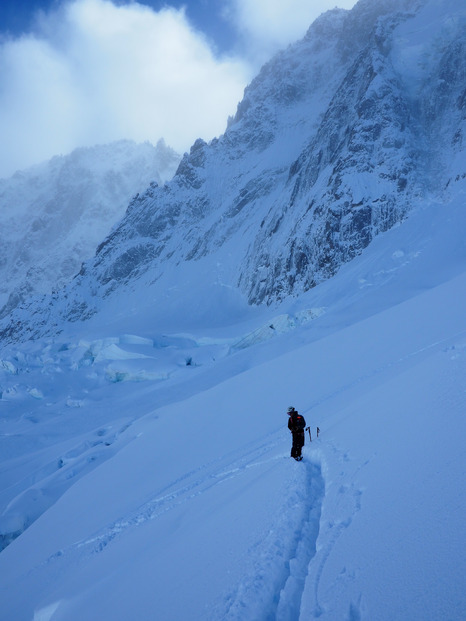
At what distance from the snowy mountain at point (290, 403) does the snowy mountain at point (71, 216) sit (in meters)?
80.1

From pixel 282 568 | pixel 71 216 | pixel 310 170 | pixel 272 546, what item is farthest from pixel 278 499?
pixel 71 216

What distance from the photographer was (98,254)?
4058 inches

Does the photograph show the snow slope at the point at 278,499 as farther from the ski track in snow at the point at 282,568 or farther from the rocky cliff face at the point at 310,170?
the rocky cliff face at the point at 310,170

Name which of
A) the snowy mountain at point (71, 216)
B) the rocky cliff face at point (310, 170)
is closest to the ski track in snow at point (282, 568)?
the rocky cliff face at point (310, 170)

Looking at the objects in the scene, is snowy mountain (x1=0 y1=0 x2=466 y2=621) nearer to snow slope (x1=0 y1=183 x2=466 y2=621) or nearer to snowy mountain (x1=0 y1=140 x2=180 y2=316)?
snow slope (x1=0 y1=183 x2=466 y2=621)

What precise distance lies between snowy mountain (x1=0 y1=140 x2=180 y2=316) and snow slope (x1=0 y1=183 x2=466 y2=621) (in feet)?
464

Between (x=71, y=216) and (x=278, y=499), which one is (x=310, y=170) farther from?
(x=71, y=216)

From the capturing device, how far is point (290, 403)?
46.4 ft

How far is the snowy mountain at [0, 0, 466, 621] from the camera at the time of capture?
393 cm

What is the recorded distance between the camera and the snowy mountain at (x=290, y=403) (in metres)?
3.93

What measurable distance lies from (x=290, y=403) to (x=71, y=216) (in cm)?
18309

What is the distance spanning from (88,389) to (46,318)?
63477 millimetres

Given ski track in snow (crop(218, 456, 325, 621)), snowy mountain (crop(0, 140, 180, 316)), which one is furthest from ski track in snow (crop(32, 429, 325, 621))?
snowy mountain (crop(0, 140, 180, 316))

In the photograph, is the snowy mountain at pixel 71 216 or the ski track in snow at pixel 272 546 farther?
the snowy mountain at pixel 71 216
